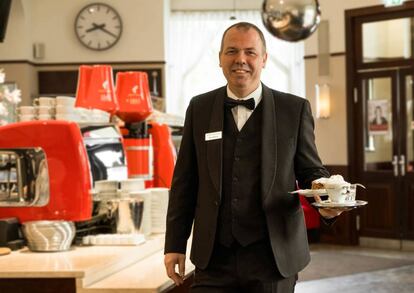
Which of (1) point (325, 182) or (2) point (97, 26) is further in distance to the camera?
(2) point (97, 26)

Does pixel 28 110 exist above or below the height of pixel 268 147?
above

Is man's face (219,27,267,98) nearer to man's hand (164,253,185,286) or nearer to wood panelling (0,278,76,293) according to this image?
man's hand (164,253,185,286)

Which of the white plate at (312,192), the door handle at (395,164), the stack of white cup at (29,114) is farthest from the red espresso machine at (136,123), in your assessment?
the door handle at (395,164)

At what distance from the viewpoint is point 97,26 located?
10734 mm

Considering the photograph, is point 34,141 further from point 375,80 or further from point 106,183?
point 375,80

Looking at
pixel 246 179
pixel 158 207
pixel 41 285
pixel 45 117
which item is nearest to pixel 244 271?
pixel 246 179

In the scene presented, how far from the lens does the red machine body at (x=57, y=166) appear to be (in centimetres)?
339

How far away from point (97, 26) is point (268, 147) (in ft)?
29.3

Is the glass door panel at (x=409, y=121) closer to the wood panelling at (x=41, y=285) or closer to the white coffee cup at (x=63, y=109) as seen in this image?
the white coffee cup at (x=63, y=109)

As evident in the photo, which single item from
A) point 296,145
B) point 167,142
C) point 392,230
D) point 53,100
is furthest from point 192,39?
point 296,145

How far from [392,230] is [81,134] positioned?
6539mm

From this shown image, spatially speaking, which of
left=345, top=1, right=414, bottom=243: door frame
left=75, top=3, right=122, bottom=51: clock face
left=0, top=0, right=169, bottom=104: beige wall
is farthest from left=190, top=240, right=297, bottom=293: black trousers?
left=75, top=3, right=122, bottom=51: clock face

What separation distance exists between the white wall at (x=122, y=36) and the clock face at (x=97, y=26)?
76mm

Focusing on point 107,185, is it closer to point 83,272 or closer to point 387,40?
point 83,272
